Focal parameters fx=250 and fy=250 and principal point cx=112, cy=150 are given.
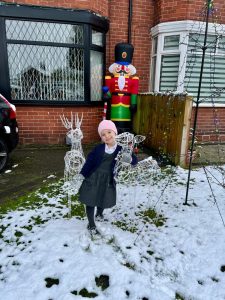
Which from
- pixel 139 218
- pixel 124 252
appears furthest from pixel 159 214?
pixel 124 252

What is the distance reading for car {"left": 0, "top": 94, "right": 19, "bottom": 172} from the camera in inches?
177

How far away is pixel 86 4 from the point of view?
602 centimetres

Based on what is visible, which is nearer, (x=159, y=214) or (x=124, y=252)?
(x=124, y=252)

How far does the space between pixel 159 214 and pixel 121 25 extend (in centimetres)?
568

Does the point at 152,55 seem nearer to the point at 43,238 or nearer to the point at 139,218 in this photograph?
the point at 139,218

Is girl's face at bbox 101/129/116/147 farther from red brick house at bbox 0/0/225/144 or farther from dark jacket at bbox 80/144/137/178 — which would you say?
red brick house at bbox 0/0/225/144

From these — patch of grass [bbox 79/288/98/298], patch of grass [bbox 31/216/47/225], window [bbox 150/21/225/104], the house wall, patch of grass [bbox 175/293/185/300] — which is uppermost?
the house wall

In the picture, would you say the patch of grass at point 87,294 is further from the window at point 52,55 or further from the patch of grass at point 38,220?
the window at point 52,55

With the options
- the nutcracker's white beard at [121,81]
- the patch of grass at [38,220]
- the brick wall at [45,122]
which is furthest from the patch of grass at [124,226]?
the brick wall at [45,122]

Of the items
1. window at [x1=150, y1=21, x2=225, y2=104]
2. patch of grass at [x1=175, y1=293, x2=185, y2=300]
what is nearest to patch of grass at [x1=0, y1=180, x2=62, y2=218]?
patch of grass at [x1=175, y1=293, x2=185, y2=300]

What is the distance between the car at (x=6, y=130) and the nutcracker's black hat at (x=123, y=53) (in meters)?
2.84

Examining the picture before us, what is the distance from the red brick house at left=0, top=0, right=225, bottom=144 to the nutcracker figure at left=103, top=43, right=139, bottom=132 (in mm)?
765

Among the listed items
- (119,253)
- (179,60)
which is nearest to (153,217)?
(119,253)

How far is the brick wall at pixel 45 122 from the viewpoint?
20.8 feet
